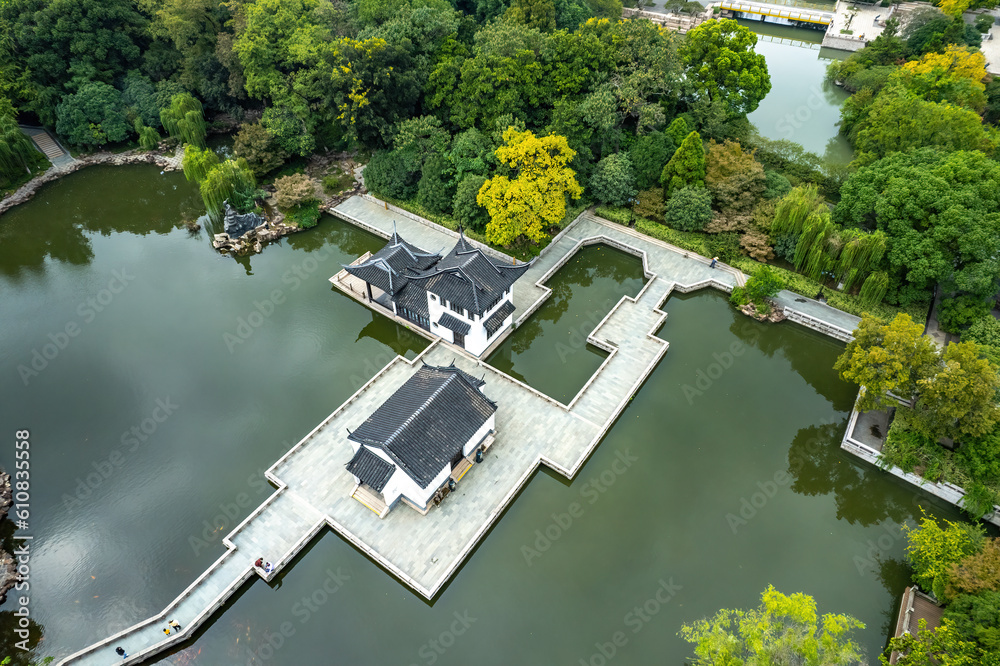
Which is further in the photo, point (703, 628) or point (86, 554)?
point (86, 554)

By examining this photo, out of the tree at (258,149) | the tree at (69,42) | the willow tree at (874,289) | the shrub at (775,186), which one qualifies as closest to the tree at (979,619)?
the willow tree at (874,289)

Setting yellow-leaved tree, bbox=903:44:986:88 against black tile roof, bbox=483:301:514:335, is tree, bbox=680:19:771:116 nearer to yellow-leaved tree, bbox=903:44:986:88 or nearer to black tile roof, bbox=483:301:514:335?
yellow-leaved tree, bbox=903:44:986:88

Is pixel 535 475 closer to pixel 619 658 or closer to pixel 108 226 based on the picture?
pixel 619 658

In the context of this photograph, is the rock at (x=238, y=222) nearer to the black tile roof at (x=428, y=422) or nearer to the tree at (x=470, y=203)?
the tree at (x=470, y=203)

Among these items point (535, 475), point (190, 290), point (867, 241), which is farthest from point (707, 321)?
point (190, 290)

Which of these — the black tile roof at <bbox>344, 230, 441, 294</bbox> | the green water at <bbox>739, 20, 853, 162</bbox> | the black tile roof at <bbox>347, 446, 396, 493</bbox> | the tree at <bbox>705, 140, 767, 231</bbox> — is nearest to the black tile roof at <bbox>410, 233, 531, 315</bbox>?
the black tile roof at <bbox>344, 230, 441, 294</bbox>

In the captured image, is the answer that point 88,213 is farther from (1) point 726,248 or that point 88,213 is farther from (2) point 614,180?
(1) point 726,248

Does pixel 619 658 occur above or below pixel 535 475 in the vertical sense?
below

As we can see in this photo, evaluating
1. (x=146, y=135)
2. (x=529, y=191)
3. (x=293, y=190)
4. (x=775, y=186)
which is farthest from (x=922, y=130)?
(x=146, y=135)
